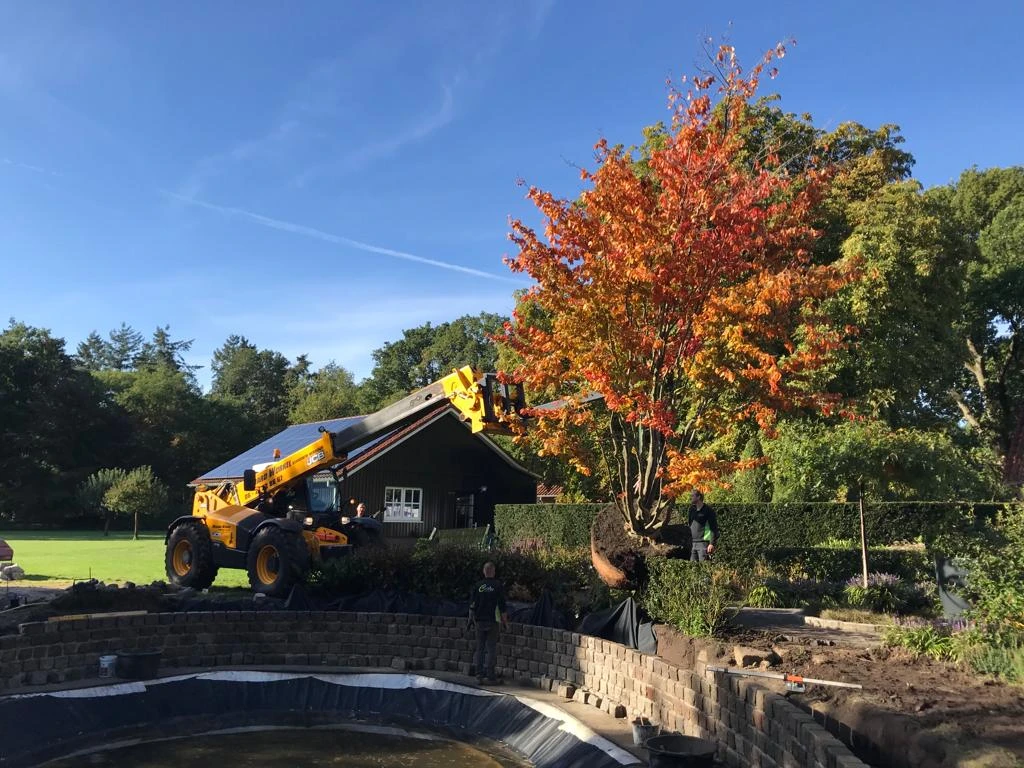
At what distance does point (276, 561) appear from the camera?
43.4 ft

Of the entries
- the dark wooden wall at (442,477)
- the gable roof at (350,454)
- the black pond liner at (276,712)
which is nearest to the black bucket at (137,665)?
the black pond liner at (276,712)

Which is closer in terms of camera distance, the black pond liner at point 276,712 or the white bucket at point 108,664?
the black pond liner at point 276,712

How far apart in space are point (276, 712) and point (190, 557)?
22.6 ft

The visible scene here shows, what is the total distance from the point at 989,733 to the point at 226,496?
14877mm

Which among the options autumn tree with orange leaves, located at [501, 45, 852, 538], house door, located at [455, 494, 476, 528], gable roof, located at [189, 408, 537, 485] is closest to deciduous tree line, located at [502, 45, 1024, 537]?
autumn tree with orange leaves, located at [501, 45, 852, 538]

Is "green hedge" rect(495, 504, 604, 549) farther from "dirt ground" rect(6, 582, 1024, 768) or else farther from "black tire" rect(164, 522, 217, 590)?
"dirt ground" rect(6, 582, 1024, 768)

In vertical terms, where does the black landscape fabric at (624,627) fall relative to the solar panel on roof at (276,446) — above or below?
below

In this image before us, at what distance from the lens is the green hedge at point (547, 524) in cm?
2177

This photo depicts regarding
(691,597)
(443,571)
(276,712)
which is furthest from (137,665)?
(691,597)

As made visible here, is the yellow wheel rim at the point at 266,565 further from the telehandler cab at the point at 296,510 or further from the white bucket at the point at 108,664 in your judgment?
the white bucket at the point at 108,664

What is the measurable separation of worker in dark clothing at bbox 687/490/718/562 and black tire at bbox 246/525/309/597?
21.1 ft

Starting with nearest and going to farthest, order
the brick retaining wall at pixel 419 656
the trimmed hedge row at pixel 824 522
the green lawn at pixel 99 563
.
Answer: the brick retaining wall at pixel 419 656 < the trimmed hedge row at pixel 824 522 < the green lawn at pixel 99 563

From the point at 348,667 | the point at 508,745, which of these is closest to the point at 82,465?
the point at 348,667

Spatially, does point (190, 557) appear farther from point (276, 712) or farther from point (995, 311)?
point (995, 311)
